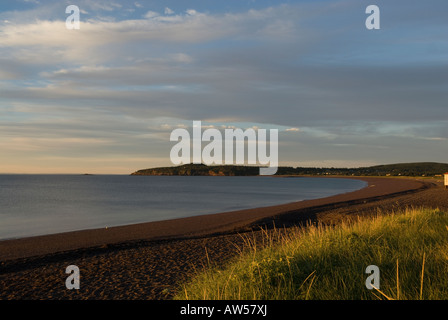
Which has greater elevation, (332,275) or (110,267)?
(332,275)

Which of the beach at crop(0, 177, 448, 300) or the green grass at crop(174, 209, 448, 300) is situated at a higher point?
the green grass at crop(174, 209, 448, 300)

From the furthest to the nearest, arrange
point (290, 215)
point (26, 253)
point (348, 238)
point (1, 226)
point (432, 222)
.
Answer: point (1, 226) < point (290, 215) < point (26, 253) < point (432, 222) < point (348, 238)

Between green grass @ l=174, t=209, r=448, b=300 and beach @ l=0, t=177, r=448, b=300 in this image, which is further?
beach @ l=0, t=177, r=448, b=300

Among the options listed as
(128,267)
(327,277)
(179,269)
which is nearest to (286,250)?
(327,277)

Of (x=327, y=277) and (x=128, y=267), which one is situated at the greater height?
(x=327, y=277)

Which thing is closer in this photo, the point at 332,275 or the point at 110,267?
the point at 332,275

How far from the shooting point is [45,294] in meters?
8.25

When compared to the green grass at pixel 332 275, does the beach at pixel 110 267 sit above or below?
below

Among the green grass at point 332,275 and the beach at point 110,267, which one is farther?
the beach at point 110,267
